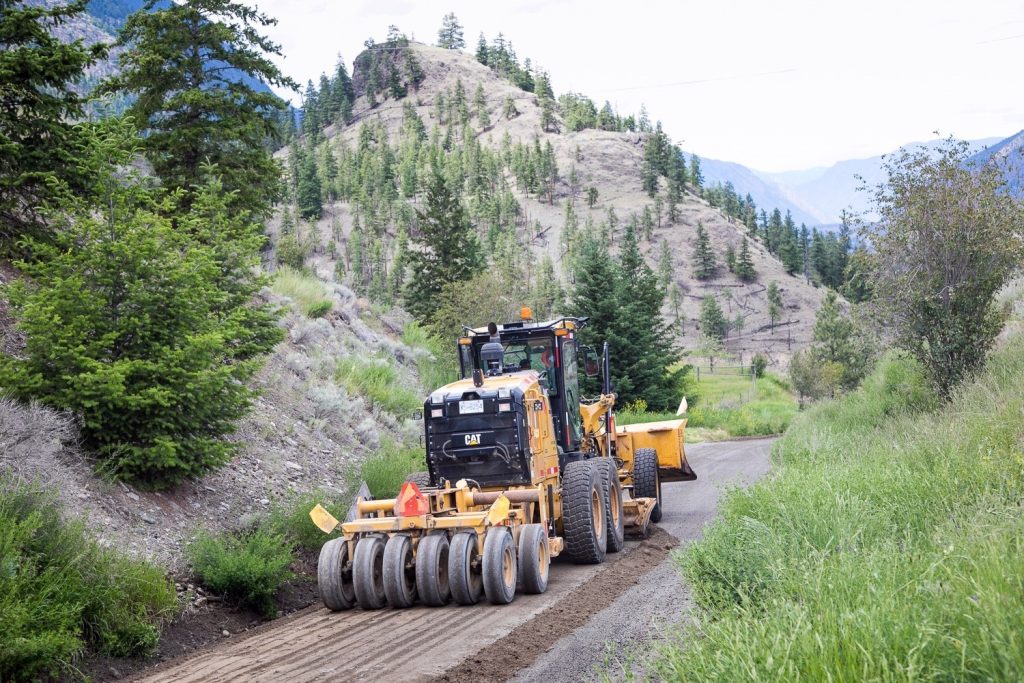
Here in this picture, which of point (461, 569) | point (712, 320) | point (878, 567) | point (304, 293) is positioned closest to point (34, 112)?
point (461, 569)

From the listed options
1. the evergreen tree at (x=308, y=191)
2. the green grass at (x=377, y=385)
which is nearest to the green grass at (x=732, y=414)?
the green grass at (x=377, y=385)

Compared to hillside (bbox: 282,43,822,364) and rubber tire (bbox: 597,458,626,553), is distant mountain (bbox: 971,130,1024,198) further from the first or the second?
hillside (bbox: 282,43,822,364)

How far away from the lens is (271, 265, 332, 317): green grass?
2577 centimetres

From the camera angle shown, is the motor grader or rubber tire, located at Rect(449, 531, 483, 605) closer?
rubber tire, located at Rect(449, 531, 483, 605)

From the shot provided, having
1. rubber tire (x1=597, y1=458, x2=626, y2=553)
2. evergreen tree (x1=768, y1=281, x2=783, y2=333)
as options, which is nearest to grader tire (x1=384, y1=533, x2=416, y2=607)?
rubber tire (x1=597, y1=458, x2=626, y2=553)

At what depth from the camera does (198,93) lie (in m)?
19.2

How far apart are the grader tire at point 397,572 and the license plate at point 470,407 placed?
7.23 feet

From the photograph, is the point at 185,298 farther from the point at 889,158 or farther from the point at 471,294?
the point at 471,294

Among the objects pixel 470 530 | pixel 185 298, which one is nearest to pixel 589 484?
pixel 470 530

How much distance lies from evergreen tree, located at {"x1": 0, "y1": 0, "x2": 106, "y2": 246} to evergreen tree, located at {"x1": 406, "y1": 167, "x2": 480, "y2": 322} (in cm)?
3147

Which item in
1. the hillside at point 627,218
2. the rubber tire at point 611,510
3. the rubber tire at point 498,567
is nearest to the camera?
the rubber tire at point 498,567

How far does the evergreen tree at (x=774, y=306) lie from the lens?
125 m

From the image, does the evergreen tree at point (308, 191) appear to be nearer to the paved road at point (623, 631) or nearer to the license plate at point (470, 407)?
the license plate at point (470, 407)

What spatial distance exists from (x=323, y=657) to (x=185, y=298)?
203 inches
